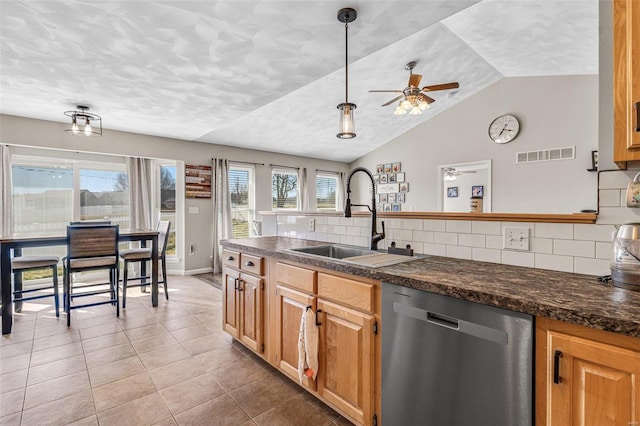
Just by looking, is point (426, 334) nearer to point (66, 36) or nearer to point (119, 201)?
point (66, 36)

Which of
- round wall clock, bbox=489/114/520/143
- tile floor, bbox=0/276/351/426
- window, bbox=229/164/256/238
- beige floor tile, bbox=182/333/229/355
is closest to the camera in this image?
tile floor, bbox=0/276/351/426

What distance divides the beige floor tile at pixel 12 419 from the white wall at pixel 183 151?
356 centimetres

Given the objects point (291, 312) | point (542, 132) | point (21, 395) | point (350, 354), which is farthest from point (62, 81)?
point (542, 132)

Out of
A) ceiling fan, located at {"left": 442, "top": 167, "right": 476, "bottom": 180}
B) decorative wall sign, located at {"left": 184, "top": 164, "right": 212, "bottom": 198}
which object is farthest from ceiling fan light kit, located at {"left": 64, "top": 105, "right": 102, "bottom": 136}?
ceiling fan, located at {"left": 442, "top": 167, "right": 476, "bottom": 180}

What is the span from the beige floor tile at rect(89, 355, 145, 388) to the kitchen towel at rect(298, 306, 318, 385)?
1.33 m

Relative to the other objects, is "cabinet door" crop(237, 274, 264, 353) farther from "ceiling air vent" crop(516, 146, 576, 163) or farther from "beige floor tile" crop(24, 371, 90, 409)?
"ceiling air vent" crop(516, 146, 576, 163)

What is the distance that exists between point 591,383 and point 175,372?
7.71 feet

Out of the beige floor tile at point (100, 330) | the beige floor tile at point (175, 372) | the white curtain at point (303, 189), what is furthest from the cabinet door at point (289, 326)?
the white curtain at point (303, 189)

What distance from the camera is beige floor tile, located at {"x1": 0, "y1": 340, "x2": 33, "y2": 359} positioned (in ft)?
7.94

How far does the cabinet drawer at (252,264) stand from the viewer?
215 centimetres

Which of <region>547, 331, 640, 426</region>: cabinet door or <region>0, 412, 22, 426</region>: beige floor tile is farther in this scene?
<region>0, 412, 22, 426</region>: beige floor tile

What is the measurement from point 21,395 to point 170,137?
3990mm

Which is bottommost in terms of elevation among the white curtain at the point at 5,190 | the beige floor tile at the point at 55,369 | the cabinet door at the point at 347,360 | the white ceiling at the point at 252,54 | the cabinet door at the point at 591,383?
the beige floor tile at the point at 55,369

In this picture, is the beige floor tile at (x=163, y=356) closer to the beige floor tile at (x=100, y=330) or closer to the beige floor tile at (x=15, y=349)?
the beige floor tile at (x=100, y=330)
